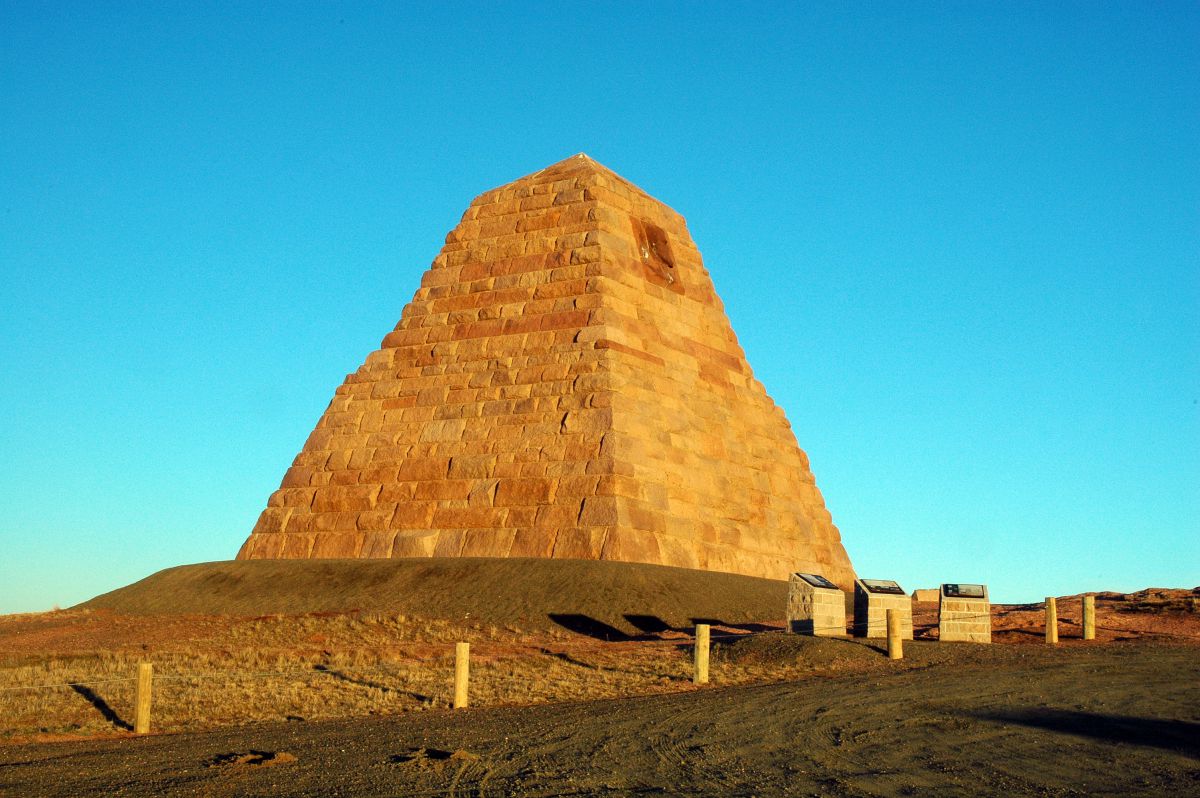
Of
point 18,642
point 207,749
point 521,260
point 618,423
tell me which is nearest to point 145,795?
point 207,749

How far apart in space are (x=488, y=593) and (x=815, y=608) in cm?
988

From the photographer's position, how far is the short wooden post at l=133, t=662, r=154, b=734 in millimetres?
16661

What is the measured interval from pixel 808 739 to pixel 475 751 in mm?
3533

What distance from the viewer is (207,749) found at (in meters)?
14.3

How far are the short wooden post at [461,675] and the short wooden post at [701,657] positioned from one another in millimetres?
3591

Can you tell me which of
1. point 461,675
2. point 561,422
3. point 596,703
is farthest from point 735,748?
point 561,422

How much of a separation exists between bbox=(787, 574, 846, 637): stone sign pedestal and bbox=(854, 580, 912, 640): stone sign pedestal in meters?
0.34

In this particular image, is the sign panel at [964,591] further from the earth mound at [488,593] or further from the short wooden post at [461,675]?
the short wooden post at [461,675]

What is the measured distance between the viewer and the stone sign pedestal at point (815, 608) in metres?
23.6

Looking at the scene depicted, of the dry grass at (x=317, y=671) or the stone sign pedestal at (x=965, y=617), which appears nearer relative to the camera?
the dry grass at (x=317, y=671)

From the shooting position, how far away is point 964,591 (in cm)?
2283

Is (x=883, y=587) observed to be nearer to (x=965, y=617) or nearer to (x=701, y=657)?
(x=965, y=617)

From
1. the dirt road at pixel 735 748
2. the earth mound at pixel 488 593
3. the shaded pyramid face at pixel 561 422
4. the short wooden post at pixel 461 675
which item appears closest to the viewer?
the dirt road at pixel 735 748

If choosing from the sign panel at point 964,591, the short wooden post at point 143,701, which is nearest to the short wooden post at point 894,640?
the sign panel at point 964,591
